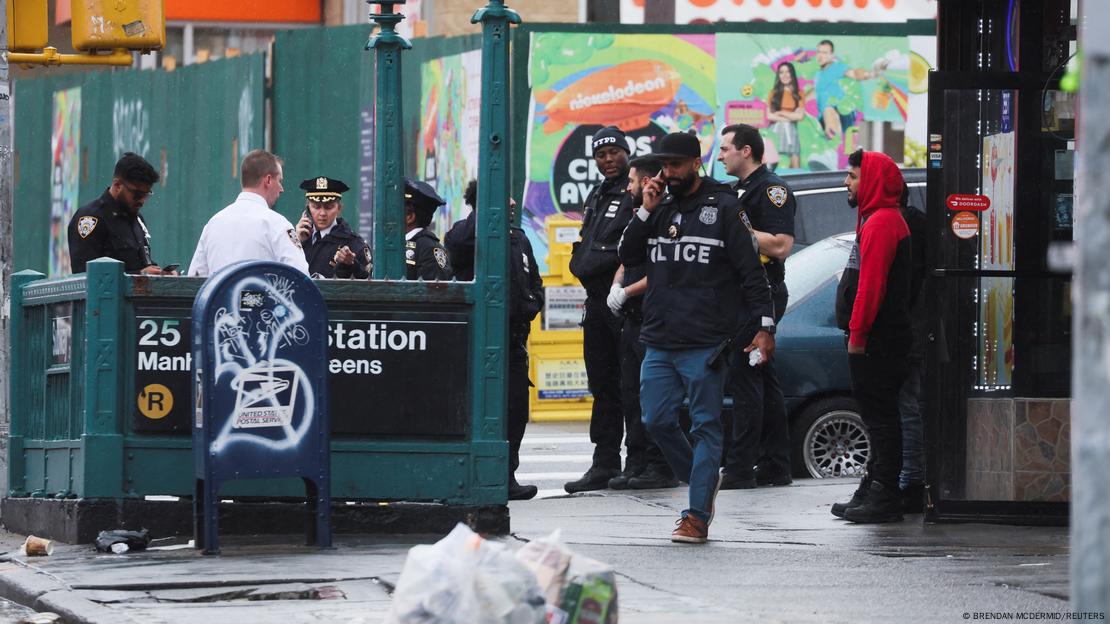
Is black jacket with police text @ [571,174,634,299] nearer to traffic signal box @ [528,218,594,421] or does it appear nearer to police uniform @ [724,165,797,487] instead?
police uniform @ [724,165,797,487]

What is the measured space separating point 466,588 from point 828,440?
7404mm

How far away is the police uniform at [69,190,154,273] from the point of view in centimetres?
1021

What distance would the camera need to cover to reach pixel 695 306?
28.1 feet

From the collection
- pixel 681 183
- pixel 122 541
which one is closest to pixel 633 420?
pixel 681 183

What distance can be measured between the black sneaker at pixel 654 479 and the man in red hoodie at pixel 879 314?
1855 mm

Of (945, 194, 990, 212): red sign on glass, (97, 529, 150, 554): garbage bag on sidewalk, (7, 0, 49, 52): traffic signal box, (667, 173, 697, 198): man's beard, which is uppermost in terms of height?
(7, 0, 49, 52): traffic signal box

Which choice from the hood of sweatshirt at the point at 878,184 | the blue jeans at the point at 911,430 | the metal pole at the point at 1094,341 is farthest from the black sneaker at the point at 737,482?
the metal pole at the point at 1094,341

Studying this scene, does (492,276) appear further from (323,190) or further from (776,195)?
(323,190)

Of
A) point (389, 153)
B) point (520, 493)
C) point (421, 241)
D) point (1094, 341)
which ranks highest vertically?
point (389, 153)

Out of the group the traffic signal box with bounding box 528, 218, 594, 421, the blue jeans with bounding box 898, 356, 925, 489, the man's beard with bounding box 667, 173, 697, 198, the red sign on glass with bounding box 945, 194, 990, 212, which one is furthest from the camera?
the traffic signal box with bounding box 528, 218, 594, 421

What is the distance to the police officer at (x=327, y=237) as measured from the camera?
36.7ft

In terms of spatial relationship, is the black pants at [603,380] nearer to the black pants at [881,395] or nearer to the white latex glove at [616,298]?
the white latex glove at [616,298]

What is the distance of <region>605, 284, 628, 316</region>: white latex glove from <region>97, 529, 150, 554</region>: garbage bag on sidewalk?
329 cm

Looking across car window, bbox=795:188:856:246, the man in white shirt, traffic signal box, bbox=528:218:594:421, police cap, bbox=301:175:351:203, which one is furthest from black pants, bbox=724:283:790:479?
traffic signal box, bbox=528:218:594:421
